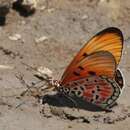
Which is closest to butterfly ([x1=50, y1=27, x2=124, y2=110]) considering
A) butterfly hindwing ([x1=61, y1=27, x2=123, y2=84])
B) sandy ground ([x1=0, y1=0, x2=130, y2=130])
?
butterfly hindwing ([x1=61, y1=27, x2=123, y2=84])

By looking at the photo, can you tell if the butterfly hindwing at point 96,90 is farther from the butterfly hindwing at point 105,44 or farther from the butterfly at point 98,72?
the butterfly hindwing at point 105,44

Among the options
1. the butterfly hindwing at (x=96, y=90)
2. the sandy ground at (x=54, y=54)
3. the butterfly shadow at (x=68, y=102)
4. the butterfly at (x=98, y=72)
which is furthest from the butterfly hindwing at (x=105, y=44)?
the sandy ground at (x=54, y=54)

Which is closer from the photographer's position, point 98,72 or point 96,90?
point 98,72

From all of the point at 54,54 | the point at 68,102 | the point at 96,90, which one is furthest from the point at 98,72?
the point at 54,54

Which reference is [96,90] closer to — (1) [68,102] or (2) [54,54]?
(1) [68,102]

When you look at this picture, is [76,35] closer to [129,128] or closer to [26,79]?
[26,79]

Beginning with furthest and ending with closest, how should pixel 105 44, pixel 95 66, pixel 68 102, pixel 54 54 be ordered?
pixel 54 54 → pixel 68 102 → pixel 95 66 → pixel 105 44

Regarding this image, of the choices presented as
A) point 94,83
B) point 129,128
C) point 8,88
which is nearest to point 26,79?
point 8,88
